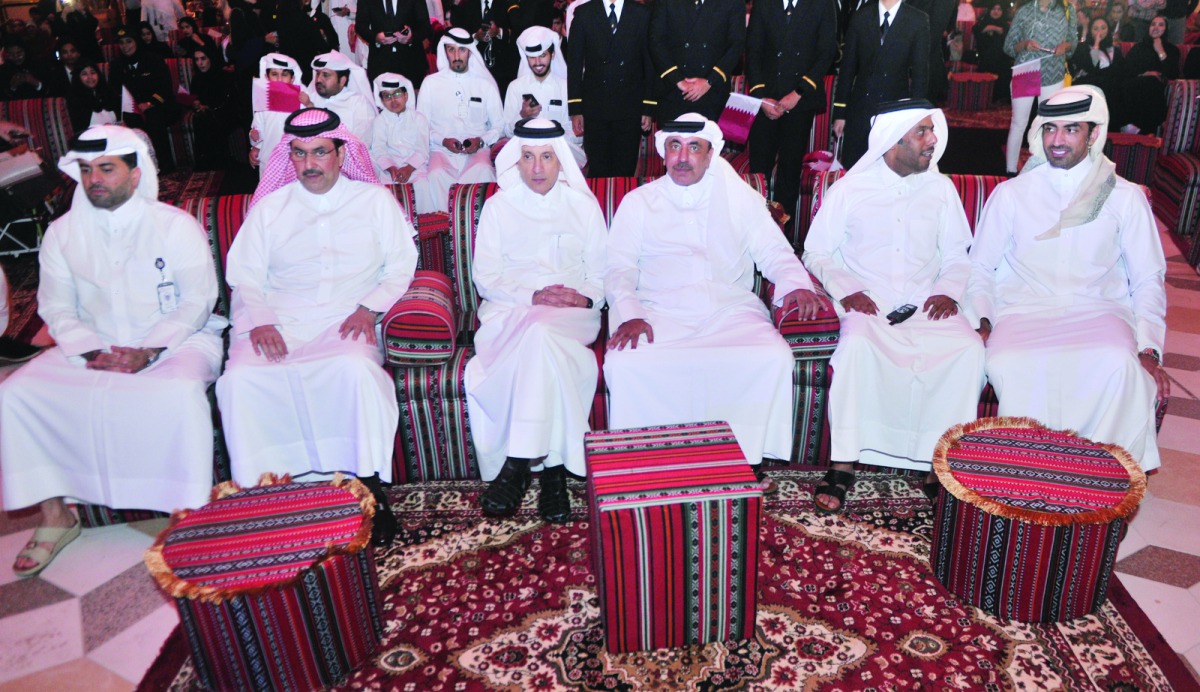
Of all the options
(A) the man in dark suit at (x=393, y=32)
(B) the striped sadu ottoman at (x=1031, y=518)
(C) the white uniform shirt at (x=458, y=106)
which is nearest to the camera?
(B) the striped sadu ottoman at (x=1031, y=518)

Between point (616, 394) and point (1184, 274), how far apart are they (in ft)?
14.6

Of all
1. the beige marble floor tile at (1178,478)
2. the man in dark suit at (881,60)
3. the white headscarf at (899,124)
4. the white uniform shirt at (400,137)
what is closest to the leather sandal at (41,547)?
the white headscarf at (899,124)

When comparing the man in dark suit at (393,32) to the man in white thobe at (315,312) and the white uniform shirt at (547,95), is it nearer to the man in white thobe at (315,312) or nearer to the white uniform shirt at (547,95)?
the white uniform shirt at (547,95)

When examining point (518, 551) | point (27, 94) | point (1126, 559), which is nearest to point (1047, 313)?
point (1126, 559)

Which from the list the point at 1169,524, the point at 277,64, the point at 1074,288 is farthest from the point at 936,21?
the point at 277,64

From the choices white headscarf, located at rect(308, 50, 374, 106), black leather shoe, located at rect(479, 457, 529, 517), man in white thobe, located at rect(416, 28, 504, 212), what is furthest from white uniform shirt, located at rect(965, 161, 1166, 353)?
white headscarf, located at rect(308, 50, 374, 106)

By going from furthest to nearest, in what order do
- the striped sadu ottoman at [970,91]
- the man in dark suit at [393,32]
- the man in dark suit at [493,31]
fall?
1. the striped sadu ottoman at [970,91]
2. the man in dark suit at [493,31]
3. the man in dark suit at [393,32]

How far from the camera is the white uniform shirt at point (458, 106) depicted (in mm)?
6738

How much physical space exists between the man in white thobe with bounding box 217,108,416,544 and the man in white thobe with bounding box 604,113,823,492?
0.91m

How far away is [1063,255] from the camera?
360cm

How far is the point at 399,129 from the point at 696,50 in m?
2.34

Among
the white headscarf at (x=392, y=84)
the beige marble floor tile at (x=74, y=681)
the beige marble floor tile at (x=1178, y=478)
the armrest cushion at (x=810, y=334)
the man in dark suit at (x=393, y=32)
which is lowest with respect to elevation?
the beige marble floor tile at (x=74, y=681)

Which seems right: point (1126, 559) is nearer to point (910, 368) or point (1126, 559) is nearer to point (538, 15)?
point (910, 368)

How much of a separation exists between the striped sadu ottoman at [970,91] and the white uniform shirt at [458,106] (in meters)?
7.24
